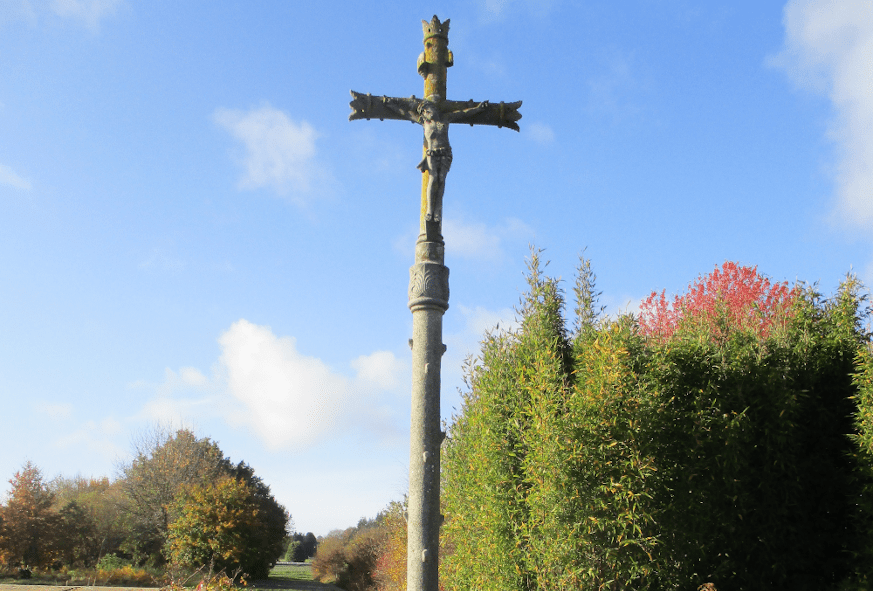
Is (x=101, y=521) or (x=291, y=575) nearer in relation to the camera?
(x=101, y=521)

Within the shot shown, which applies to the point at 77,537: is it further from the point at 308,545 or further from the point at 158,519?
the point at 308,545

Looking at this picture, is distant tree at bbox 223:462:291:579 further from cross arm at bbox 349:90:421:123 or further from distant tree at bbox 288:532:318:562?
distant tree at bbox 288:532:318:562

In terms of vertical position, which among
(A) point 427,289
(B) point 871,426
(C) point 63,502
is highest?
(A) point 427,289

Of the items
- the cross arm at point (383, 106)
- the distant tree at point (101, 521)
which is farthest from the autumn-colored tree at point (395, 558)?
the distant tree at point (101, 521)

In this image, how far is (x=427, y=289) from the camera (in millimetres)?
5176

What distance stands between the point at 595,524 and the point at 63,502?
27075 mm

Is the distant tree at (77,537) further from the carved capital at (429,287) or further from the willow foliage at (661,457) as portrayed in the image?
the carved capital at (429,287)

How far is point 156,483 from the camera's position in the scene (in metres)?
24.7

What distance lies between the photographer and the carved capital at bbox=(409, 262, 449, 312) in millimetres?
5168

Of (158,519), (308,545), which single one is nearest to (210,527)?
(158,519)

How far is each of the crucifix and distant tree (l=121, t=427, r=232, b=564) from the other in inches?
835

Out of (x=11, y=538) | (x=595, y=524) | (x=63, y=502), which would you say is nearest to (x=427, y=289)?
(x=595, y=524)

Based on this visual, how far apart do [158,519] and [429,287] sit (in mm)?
22996

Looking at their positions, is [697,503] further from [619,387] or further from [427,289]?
[427,289]
